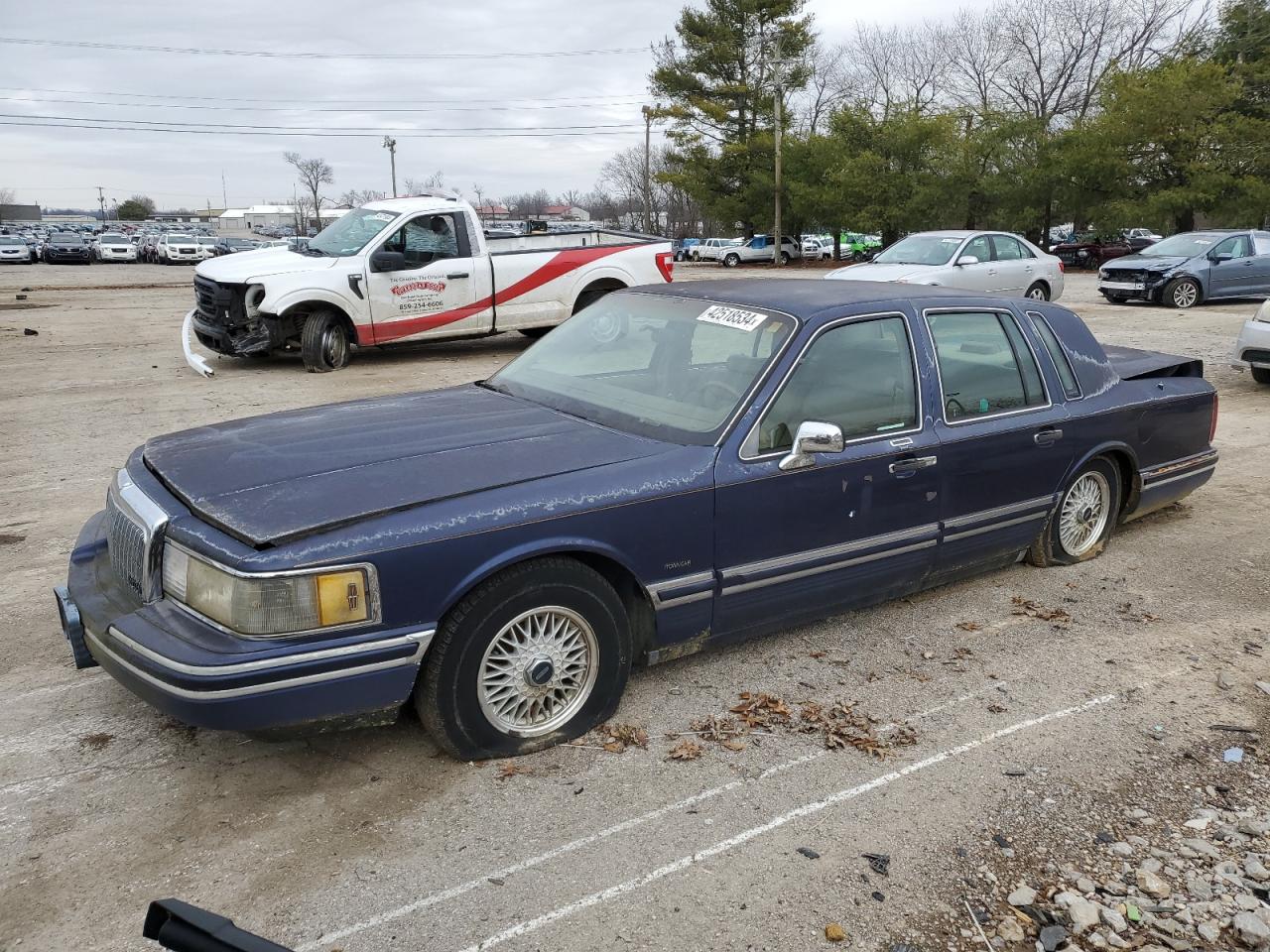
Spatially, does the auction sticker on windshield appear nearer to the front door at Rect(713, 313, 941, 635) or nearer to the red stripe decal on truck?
the front door at Rect(713, 313, 941, 635)

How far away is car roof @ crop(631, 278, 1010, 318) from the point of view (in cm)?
423

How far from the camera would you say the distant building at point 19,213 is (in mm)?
111625

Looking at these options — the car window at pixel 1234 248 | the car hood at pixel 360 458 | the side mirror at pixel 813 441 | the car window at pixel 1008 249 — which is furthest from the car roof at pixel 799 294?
the car window at pixel 1234 248

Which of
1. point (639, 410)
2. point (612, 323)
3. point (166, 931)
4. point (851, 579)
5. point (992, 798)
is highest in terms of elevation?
point (612, 323)

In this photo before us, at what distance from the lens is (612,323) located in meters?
4.74

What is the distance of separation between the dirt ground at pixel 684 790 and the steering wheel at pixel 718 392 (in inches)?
43.2

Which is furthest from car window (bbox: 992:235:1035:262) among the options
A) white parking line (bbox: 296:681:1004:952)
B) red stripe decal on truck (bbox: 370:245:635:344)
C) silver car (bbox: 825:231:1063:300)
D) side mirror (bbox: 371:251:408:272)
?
white parking line (bbox: 296:681:1004:952)

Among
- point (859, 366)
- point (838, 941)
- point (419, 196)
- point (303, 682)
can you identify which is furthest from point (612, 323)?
point (419, 196)

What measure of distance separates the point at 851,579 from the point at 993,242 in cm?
1387

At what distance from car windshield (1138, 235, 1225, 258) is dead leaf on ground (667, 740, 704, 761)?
20569 millimetres

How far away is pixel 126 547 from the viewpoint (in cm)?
339

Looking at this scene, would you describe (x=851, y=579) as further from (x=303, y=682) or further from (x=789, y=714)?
(x=303, y=682)

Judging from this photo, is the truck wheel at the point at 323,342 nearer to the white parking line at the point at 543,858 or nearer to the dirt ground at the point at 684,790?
the dirt ground at the point at 684,790

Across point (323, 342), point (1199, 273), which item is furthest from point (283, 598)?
point (1199, 273)
